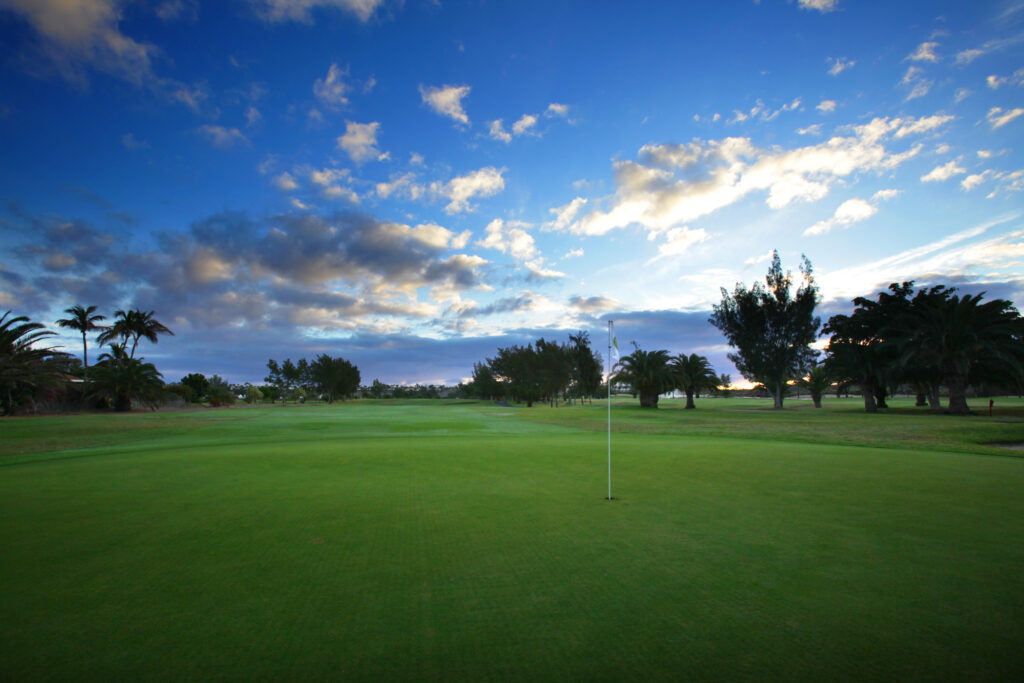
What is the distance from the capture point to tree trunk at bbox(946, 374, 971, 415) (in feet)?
109

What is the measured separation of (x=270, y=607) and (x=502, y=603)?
1.93 meters

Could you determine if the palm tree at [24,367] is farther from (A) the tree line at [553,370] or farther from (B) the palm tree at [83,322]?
(A) the tree line at [553,370]

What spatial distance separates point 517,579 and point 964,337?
42.8 m

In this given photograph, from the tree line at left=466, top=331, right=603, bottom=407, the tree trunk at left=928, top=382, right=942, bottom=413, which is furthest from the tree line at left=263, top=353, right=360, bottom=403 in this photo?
the tree trunk at left=928, top=382, right=942, bottom=413

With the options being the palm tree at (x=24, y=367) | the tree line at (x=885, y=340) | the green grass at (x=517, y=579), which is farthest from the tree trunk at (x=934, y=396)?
the palm tree at (x=24, y=367)

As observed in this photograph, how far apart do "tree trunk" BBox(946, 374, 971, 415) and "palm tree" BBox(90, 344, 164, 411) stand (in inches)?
3019

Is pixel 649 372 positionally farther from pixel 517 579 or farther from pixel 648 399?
pixel 517 579

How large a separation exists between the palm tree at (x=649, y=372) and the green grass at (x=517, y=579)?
49882 mm

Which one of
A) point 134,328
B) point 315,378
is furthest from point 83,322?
point 315,378

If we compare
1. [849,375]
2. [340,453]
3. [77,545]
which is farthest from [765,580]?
[849,375]

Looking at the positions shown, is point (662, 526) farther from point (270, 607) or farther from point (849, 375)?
point (849, 375)

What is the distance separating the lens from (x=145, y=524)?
6527mm

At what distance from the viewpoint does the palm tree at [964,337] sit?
1244 inches

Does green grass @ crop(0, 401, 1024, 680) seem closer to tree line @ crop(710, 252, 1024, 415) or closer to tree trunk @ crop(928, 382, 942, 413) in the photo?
tree line @ crop(710, 252, 1024, 415)
